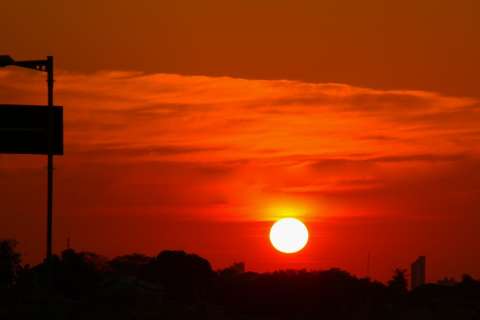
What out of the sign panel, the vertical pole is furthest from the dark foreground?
the sign panel

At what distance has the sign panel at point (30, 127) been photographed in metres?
36.5

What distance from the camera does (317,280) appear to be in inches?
1535

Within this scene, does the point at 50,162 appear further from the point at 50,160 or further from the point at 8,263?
the point at 8,263

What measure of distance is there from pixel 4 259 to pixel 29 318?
20106mm

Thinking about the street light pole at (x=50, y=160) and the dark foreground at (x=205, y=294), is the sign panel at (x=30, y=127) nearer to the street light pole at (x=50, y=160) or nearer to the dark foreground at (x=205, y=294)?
the street light pole at (x=50, y=160)

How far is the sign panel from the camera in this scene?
3647 cm

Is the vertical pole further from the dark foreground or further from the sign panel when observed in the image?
the dark foreground

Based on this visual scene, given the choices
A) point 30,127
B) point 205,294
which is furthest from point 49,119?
point 205,294

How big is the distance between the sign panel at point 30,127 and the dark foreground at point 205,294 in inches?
142

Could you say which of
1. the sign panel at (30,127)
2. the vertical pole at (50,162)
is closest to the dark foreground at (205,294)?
the vertical pole at (50,162)

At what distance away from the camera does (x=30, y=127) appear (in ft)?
120

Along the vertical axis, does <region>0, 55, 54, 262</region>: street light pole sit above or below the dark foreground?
above

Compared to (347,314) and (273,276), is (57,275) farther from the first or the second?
(347,314)

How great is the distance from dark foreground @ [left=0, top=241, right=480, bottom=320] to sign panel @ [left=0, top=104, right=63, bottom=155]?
3601mm
